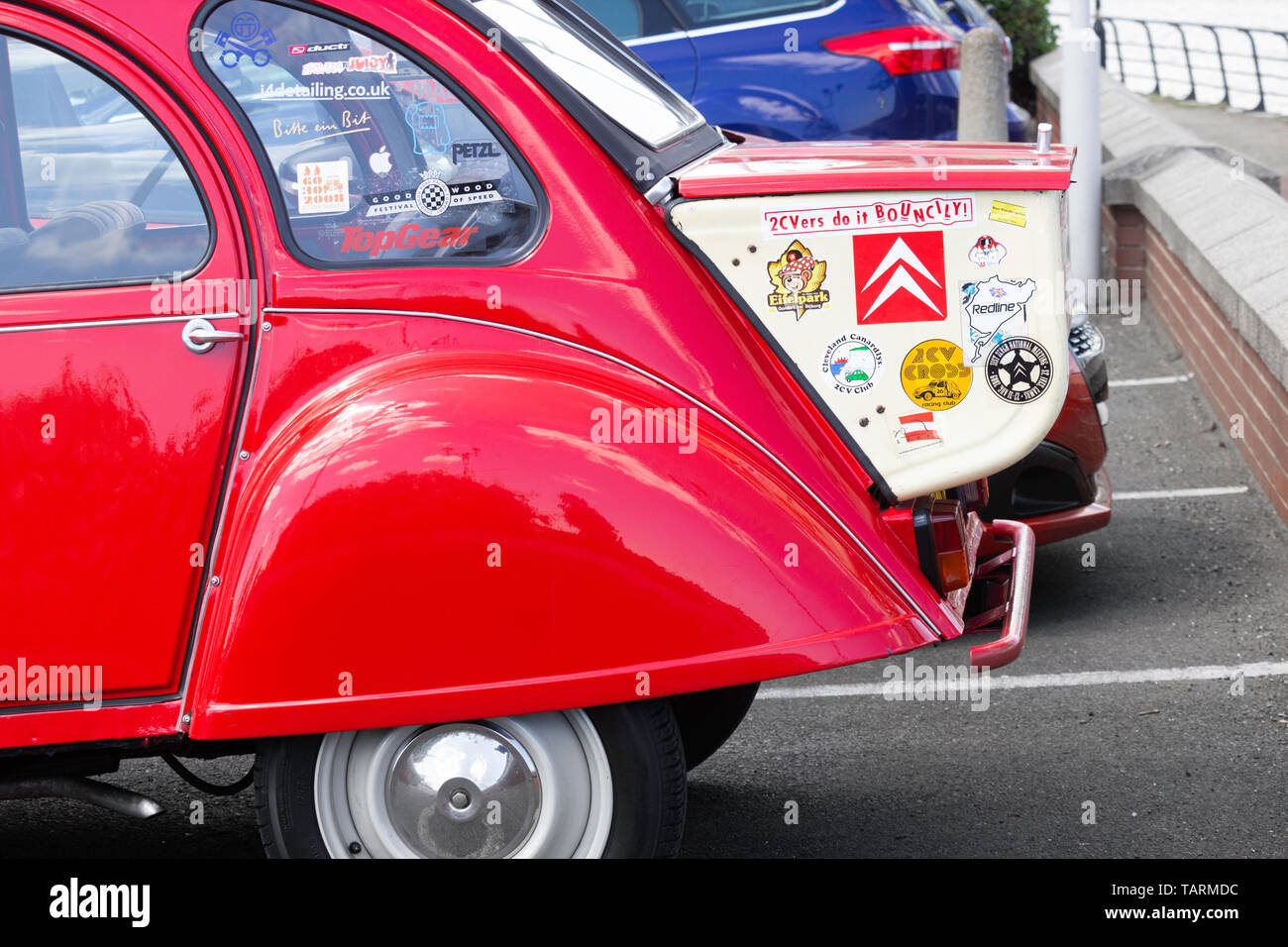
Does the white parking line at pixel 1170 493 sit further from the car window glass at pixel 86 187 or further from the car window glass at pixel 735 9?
the car window glass at pixel 86 187

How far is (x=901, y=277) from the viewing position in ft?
9.37

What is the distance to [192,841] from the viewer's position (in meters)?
3.75

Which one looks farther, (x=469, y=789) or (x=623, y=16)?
(x=623, y=16)

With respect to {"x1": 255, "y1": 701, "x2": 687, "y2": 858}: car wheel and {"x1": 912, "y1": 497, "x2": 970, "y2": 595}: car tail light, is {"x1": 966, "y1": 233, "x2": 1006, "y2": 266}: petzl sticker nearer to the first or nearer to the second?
{"x1": 912, "y1": 497, "x2": 970, "y2": 595}: car tail light

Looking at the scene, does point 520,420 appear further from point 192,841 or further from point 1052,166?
point 192,841

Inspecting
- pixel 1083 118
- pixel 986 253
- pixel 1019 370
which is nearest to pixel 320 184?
pixel 986 253

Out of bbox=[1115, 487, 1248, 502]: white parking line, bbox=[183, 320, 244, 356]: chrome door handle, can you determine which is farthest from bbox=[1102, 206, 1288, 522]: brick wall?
bbox=[183, 320, 244, 356]: chrome door handle

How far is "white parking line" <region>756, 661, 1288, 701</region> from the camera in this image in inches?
175

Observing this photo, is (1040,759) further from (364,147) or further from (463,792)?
(364,147)

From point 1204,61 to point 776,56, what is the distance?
17361 mm

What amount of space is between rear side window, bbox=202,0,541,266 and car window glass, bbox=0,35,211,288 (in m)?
0.20

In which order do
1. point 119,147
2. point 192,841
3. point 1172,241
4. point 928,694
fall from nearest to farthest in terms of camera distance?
point 119,147
point 192,841
point 928,694
point 1172,241

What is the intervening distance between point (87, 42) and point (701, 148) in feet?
4.39

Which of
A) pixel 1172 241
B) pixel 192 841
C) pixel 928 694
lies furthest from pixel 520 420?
pixel 1172 241
